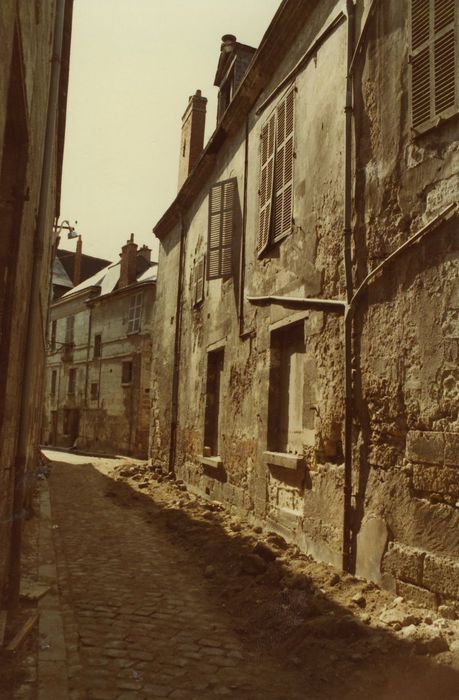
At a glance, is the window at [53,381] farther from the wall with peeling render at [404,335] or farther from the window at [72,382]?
the wall with peeling render at [404,335]

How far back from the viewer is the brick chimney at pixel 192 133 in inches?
627

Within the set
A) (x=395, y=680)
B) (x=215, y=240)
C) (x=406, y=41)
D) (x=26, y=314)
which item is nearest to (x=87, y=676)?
(x=395, y=680)

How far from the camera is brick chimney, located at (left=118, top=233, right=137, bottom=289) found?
29.4 m

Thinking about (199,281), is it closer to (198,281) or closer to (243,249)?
(198,281)

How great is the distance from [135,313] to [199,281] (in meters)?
15.4

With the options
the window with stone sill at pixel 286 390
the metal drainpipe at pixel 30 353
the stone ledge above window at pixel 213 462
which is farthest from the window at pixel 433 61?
the stone ledge above window at pixel 213 462

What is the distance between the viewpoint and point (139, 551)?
706 centimetres

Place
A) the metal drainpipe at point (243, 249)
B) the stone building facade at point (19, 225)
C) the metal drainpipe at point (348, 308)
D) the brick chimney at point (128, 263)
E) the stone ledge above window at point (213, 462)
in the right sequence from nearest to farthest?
the stone building facade at point (19, 225) < the metal drainpipe at point (348, 308) < the metal drainpipe at point (243, 249) < the stone ledge above window at point (213, 462) < the brick chimney at point (128, 263)

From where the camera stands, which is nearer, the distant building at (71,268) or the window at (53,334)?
the window at (53,334)

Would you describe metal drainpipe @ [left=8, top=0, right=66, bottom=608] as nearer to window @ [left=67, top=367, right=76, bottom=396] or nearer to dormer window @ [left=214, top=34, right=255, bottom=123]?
dormer window @ [left=214, top=34, right=255, bottom=123]

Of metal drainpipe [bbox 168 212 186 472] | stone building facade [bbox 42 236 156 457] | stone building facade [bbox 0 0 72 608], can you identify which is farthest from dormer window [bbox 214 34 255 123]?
stone building facade [bbox 42 236 156 457]

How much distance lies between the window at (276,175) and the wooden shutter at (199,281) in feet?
11.8

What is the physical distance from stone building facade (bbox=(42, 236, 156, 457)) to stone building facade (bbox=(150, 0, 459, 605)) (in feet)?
54.6

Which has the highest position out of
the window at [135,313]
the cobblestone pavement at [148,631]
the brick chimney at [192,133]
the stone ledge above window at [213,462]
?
the brick chimney at [192,133]
